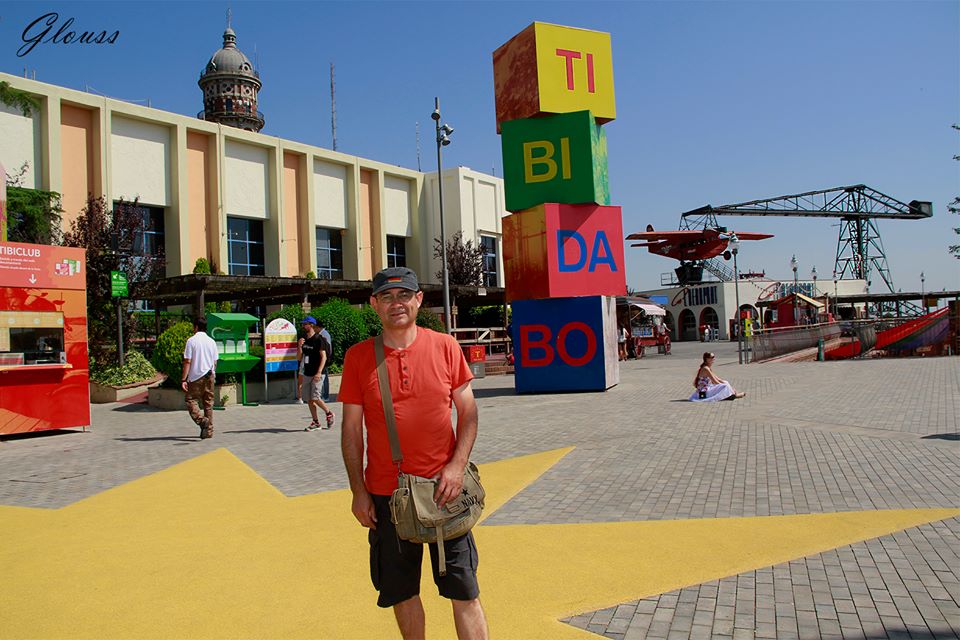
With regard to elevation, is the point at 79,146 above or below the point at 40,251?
above

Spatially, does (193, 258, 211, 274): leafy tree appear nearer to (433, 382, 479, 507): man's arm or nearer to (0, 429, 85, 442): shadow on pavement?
(0, 429, 85, 442): shadow on pavement

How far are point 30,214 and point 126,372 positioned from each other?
8.62 metres

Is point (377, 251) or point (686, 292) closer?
point (377, 251)

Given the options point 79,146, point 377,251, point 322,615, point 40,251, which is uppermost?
point 79,146

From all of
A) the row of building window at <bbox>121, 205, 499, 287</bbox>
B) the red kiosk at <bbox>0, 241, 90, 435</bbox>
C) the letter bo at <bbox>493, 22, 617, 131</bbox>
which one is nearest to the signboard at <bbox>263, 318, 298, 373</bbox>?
the red kiosk at <bbox>0, 241, 90, 435</bbox>

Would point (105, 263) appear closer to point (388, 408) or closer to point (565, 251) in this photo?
point (565, 251)

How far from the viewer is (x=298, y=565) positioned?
4.57 m

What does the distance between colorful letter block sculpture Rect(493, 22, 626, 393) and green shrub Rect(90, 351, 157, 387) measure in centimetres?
1004

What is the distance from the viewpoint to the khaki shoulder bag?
2.69m

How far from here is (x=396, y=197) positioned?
136 ft

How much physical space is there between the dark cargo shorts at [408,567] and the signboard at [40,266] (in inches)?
407

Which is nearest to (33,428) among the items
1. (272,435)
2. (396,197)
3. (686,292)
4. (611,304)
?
(272,435)

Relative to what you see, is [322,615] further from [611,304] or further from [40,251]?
[611,304]

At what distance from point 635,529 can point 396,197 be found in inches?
1493
